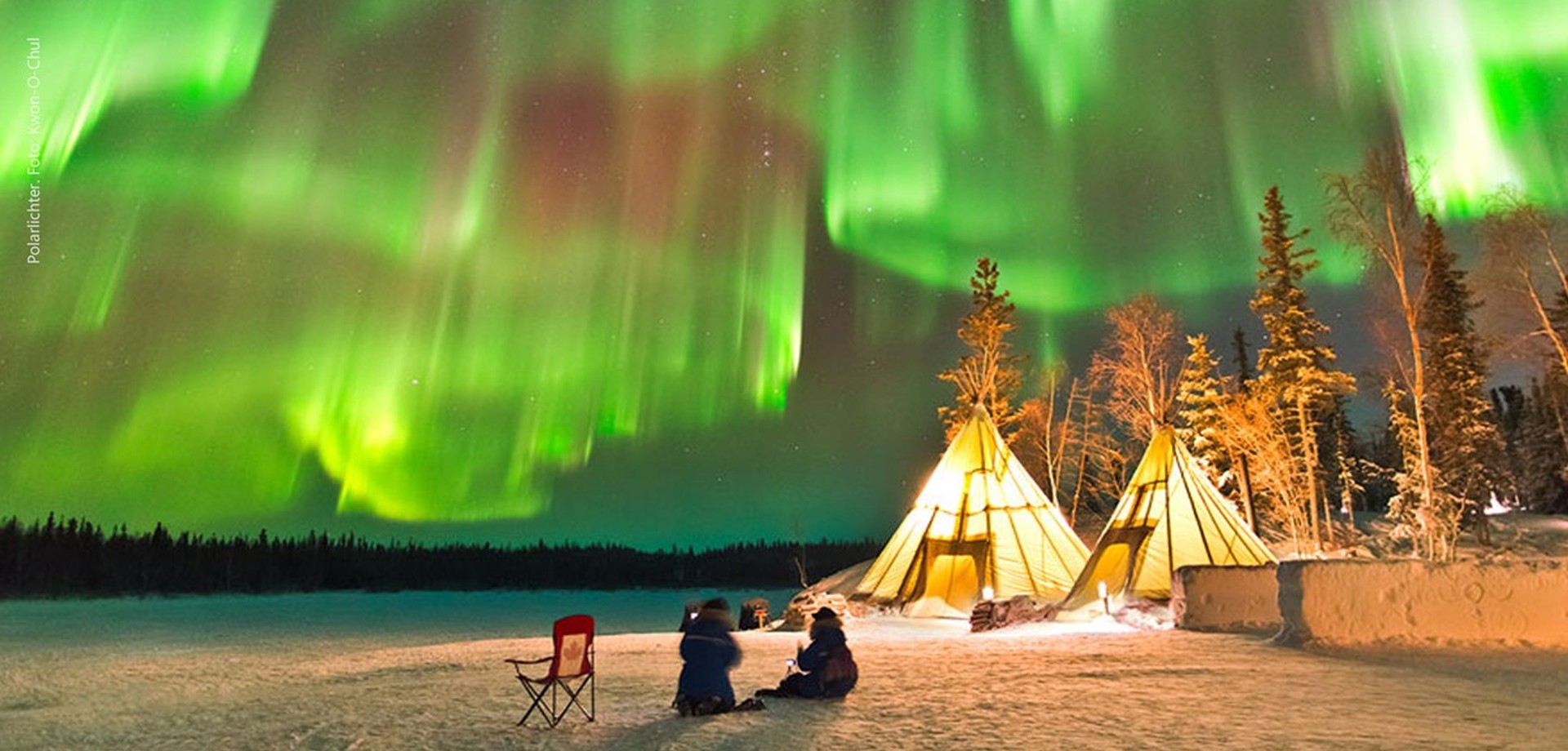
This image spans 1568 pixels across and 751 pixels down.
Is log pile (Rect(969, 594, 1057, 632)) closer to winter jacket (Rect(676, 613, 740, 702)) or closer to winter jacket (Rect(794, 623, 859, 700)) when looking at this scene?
winter jacket (Rect(794, 623, 859, 700))

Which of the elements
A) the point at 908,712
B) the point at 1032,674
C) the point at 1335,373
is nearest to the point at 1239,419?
the point at 1335,373

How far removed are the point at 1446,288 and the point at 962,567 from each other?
99.7 ft

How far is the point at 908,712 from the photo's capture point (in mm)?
9117

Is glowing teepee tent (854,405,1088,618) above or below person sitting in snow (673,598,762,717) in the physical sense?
above

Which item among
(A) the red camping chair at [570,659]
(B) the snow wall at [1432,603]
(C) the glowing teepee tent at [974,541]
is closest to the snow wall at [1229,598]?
(B) the snow wall at [1432,603]

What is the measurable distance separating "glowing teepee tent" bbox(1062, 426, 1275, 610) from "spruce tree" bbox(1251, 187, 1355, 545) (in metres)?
11.2

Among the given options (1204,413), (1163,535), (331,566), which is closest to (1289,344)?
(1204,413)

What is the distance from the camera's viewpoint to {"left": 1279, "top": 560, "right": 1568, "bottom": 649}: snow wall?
13242mm

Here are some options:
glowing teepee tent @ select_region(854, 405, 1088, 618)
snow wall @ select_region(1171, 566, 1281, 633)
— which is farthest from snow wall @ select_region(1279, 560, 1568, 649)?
glowing teepee tent @ select_region(854, 405, 1088, 618)

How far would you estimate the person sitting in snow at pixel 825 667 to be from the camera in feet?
32.3

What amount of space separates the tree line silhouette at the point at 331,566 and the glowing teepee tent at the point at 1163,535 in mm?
28173

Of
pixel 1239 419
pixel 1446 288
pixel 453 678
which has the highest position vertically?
pixel 1446 288

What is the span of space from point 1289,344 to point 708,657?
31623 millimetres

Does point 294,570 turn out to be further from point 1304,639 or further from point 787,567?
point 1304,639
